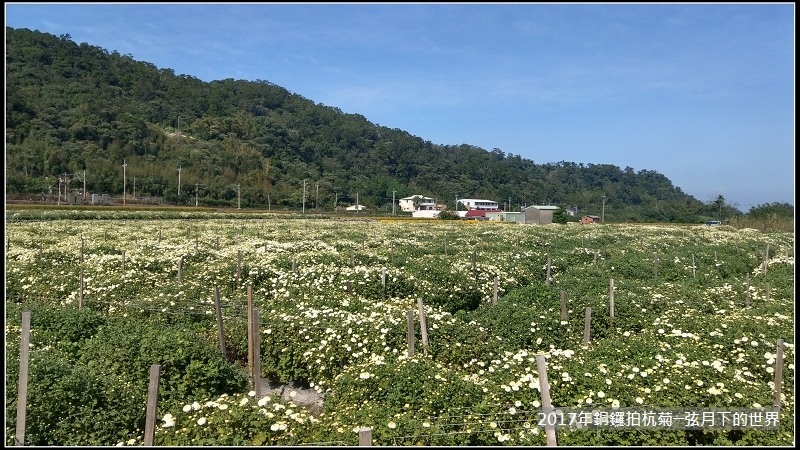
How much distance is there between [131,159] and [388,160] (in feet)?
312

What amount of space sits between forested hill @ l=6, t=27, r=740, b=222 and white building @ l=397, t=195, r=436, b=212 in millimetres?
7193

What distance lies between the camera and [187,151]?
127062mm

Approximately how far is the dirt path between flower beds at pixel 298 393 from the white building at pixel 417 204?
12351 cm

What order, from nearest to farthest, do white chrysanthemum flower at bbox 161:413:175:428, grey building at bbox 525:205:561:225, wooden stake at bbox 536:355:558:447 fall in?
wooden stake at bbox 536:355:558:447 → white chrysanthemum flower at bbox 161:413:175:428 → grey building at bbox 525:205:561:225

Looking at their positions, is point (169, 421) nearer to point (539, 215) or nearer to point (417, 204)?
point (539, 215)

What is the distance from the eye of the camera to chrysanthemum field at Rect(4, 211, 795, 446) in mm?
→ 6766

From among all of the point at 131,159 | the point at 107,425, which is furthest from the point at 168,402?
the point at 131,159

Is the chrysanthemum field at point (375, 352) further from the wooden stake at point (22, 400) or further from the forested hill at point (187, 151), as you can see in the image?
the forested hill at point (187, 151)

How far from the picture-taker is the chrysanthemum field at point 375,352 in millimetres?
6766

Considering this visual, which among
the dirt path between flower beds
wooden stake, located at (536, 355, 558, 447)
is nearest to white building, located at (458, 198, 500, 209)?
the dirt path between flower beds

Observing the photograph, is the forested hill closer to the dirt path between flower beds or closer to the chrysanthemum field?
the chrysanthemum field

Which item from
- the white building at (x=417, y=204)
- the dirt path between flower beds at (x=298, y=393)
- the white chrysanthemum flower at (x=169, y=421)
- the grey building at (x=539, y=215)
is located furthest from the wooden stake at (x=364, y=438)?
the white building at (x=417, y=204)

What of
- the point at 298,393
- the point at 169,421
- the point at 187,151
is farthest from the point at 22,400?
the point at 187,151

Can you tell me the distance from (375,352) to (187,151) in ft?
428
